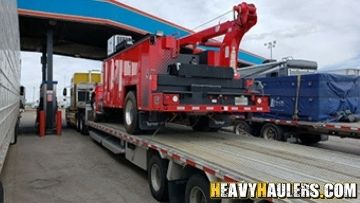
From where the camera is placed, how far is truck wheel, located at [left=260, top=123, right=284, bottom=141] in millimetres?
12620

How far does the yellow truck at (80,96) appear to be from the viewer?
19450 mm

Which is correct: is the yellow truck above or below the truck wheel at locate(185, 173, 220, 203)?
above

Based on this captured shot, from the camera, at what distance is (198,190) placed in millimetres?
5105

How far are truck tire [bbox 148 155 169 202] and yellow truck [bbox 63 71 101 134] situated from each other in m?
12.0

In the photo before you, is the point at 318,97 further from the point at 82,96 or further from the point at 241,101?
the point at 82,96

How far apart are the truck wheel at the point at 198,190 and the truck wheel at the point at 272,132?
7.89 metres

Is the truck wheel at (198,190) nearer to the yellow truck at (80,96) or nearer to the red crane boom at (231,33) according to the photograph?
the red crane boom at (231,33)

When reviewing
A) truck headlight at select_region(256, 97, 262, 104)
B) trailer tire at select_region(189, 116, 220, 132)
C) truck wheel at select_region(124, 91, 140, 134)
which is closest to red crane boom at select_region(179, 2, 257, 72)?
truck headlight at select_region(256, 97, 262, 104)

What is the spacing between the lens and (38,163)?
10492 mm

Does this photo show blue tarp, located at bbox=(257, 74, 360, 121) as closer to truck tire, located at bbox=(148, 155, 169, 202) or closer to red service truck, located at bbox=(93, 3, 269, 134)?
red service truck, located at bbox=(93, 3, 269, 134)

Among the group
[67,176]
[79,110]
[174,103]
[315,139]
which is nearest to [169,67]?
[174,103]

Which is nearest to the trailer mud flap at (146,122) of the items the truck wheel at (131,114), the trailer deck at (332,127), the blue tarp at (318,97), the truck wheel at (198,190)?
the truck wheel at (131,114)

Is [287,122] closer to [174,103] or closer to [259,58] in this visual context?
[174,103]

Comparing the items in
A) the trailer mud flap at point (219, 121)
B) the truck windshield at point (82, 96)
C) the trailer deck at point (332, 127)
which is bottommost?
the trailer deck at point (332, 127)
